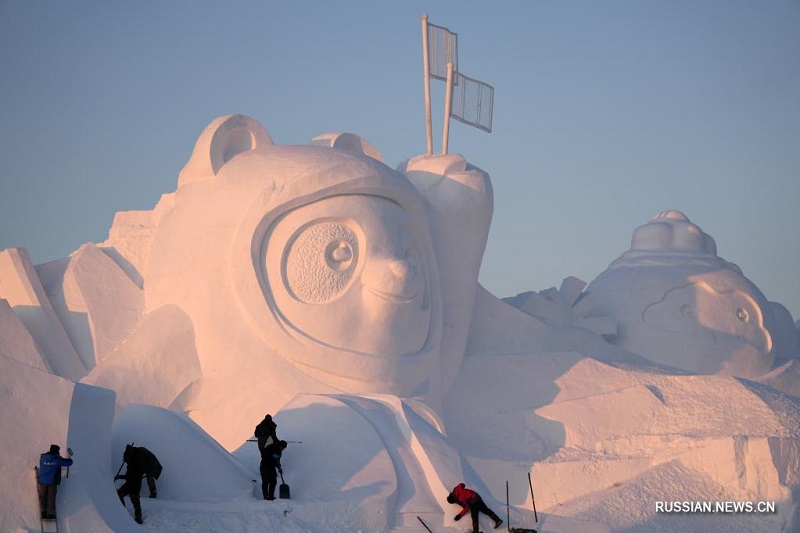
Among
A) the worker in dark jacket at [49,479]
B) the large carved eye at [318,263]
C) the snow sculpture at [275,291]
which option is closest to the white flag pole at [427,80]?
the snow sculpture at [275,291]

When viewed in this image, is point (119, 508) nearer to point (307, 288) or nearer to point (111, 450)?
point (111, 450)

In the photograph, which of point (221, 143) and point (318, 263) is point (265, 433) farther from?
point (221, 143)

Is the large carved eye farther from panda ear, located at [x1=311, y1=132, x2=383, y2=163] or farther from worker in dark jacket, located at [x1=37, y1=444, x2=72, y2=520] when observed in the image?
worker in dark jacket, located at [x1=37, y1=444, x2=72, y2=520]

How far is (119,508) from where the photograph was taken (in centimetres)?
933

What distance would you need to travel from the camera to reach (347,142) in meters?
17.6

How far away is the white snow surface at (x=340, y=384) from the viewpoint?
10.9 m

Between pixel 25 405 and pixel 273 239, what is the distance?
A: 20.2 feet

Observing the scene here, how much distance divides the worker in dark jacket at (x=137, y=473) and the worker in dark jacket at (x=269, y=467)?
0.93m

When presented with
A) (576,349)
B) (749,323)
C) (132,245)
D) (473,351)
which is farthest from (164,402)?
(749,323)

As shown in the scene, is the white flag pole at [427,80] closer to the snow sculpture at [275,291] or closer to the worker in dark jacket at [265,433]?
the snow sculpture at [275,291]

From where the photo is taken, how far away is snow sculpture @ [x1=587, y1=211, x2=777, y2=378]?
22562 mm

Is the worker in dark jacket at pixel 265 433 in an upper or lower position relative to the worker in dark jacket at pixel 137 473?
upper

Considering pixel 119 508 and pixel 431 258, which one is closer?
pixel 119 508

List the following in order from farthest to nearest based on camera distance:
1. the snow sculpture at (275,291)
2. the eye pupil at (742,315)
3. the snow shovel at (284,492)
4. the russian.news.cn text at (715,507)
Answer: the eye pupil at (742,315)
the snow sculpture at (275,291)
the russian.news.cn text at (715,507)
the snow shovel at (284,492)
